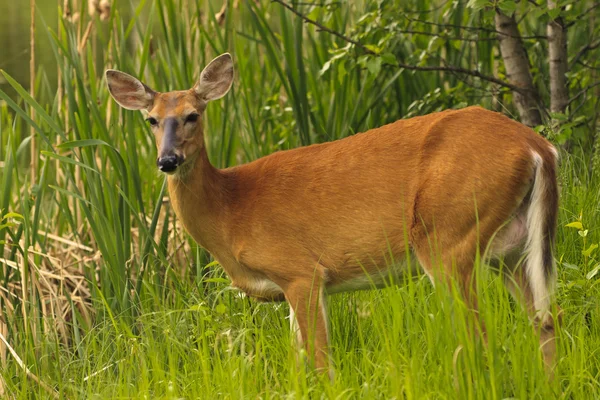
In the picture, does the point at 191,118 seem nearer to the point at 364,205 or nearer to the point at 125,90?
the point at 125,90

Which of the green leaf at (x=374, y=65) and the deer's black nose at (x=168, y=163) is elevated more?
the green leaf at (x=374, y=65)

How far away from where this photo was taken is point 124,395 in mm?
3668

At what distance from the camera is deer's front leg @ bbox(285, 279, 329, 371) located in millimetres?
3826

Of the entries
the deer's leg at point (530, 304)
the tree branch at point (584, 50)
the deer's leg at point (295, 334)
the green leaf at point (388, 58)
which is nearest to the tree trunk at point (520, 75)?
the tree branch at point (584, 50)

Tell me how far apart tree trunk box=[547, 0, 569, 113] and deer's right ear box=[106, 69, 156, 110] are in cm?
227

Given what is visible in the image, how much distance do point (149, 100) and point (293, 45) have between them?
145 centimetres

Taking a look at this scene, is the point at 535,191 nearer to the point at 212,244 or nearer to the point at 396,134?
the point at 396,134

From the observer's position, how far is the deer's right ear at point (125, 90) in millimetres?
4445

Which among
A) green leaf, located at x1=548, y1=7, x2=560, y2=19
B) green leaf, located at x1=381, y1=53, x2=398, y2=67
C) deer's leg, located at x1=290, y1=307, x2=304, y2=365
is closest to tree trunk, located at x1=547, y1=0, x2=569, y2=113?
green leaf, located at x1=548, y1=7, x2=560, y2=19

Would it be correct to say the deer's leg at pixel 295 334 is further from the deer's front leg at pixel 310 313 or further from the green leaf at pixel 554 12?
the green leaf at pixel 554 12

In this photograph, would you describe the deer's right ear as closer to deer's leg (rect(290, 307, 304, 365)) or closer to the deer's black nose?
the deer's black nose

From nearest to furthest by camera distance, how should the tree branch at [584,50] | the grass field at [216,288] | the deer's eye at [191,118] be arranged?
the grass field at [216,288] → the deer's eye at [191,118] → the tree branch at [584,50]

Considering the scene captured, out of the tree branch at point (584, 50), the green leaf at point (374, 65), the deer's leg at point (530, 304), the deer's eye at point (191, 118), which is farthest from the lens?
the tree branch at point (584, 50)

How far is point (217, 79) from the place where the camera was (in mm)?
4543
